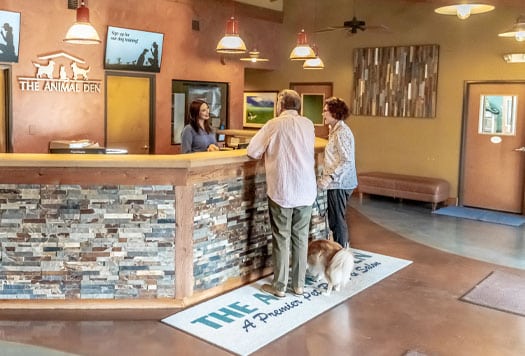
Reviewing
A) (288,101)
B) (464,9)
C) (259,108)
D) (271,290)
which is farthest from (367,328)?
(259,108)

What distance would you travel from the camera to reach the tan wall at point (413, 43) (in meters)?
8.15

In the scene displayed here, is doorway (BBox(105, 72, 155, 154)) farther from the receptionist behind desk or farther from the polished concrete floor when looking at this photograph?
the polished concrete floor

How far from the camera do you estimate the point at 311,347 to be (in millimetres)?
3541

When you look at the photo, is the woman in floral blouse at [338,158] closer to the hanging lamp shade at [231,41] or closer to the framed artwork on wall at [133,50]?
the hanging lamp shade at [231,41]

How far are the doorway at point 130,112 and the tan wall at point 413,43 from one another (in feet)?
11.9

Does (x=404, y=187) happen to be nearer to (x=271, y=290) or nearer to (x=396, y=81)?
(x=396, y=81)

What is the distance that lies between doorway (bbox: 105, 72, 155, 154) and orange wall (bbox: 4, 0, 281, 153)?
0.12 m

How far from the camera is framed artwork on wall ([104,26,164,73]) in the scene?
693 cm

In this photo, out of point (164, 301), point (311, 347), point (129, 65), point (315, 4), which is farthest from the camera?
point (315, 4)

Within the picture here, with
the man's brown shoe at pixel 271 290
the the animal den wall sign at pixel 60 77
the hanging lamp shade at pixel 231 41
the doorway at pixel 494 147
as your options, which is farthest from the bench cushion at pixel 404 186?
the the animal den wall sign at pixel 60 77

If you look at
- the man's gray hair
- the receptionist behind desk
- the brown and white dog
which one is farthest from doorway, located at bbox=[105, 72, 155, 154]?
the brown and white dog

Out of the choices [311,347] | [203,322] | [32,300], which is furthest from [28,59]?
[311,347]

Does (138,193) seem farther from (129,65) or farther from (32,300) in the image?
(129,65)

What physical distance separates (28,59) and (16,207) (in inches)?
109
